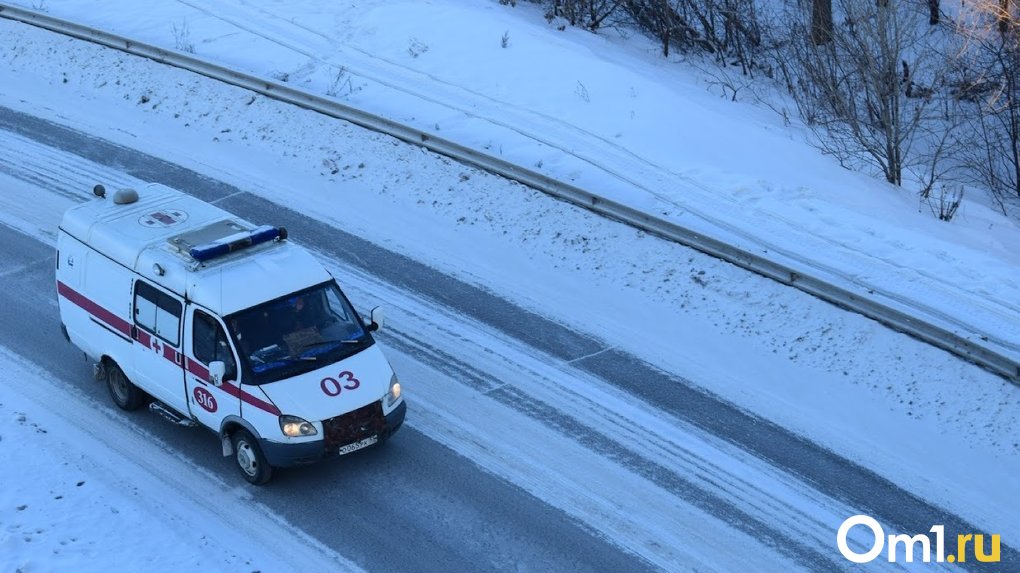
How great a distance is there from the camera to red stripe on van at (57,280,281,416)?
10373mm

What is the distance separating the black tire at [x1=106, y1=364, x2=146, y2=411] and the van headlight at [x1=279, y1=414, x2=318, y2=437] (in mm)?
2428

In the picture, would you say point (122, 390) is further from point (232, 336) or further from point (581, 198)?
point (581, 198)

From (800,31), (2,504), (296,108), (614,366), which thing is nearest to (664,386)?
(614,366)

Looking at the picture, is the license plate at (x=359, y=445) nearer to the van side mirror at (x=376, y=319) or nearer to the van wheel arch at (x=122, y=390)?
the van side mirror at (x=376, y=319)

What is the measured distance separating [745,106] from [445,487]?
1260 cm

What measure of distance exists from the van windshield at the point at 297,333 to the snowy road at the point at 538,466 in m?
1.22

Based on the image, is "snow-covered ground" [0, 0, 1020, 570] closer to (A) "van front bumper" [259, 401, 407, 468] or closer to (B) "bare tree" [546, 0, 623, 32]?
(B) "bare tree" [546, 0, 623, 32]

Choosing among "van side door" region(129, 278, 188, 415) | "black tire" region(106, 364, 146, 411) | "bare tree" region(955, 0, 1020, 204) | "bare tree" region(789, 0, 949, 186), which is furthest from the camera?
"bare tree" region(955, 0, 1020, 204)

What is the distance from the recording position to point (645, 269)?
1488 cm

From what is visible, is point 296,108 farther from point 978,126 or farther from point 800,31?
point 978,126

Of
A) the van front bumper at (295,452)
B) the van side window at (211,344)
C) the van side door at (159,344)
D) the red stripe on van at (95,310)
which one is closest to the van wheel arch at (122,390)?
the van side door at (159,344)

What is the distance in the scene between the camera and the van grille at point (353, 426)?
10.4 metres

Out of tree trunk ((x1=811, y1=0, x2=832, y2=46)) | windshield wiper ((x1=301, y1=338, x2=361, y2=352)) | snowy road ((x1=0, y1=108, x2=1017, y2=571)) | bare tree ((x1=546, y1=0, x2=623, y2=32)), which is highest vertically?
tree trunk ((x1=811, y1=0, x2=832, y2=46))

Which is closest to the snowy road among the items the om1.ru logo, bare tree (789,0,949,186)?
the om1.ru logo
